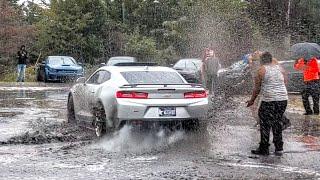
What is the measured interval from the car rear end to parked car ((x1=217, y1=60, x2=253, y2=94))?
216 inches

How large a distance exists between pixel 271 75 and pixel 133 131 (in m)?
2.62

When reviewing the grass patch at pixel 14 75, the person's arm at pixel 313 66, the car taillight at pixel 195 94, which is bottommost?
the grass patch at pixel 14 75

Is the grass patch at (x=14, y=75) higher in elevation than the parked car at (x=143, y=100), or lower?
lower

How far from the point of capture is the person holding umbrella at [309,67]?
48.3 feet

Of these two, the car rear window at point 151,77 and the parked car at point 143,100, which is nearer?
the parked car at point 143,100

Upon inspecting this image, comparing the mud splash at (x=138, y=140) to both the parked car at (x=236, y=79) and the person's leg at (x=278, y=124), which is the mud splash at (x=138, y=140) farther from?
the parked car at (x=236, y=79)

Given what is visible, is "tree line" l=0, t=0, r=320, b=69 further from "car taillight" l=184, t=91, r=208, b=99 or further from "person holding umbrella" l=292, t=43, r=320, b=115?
"car taillight" l=184, t=91, r=208, b=99

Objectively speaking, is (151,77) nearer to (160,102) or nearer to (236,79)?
(160,102)

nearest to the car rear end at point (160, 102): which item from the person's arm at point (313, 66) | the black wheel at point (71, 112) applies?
the black wheel at point (71, 112)

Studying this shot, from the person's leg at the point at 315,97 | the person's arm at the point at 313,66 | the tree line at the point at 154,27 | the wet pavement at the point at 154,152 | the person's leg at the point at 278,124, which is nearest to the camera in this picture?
the wet pavement at the point at 154,152

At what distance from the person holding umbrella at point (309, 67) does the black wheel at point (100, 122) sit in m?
6.02

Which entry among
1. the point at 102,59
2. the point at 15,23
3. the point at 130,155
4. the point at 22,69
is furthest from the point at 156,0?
the point at 130,155

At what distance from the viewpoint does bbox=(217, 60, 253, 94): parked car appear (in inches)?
692

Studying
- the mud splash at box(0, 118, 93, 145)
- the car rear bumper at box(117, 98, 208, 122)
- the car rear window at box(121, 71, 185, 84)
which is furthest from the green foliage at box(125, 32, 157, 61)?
the car rear bumper at box(117, 98, 208, 122)
